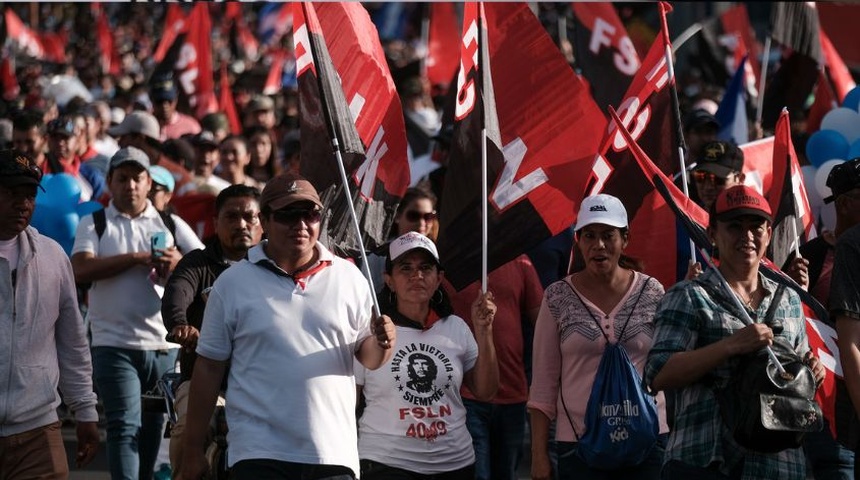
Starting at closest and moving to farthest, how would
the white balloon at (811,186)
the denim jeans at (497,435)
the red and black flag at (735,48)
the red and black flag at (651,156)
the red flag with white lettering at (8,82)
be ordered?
the red and black flag at (651,156)
the denim jeans at (497,435)
the white balloon at (811,186)
the red and black flag at (735,48)
the red flag with white lettering at (8,82)

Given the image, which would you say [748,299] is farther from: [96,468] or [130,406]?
[96,468]

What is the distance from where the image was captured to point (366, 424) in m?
6.62

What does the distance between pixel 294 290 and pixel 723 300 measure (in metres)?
1.49

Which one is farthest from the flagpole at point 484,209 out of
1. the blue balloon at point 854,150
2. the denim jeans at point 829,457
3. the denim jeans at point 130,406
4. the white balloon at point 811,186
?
the white balloon at point 811,186

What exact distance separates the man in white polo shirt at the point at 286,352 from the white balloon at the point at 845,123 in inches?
181

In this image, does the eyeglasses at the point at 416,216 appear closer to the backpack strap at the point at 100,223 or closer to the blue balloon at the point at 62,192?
the backpack strap at the point at 100,223

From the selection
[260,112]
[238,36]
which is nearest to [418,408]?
[260,112]

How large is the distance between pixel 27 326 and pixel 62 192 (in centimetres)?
388

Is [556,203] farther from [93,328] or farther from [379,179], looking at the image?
[93,328]

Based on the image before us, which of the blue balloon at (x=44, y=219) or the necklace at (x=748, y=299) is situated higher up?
the blue balloon at (x=44, y=219)

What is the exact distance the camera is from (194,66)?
677 inches

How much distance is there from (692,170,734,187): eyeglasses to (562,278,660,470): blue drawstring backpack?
2286mm

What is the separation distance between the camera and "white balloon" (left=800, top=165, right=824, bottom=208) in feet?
30.9

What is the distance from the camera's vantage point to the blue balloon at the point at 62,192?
9.84 metres
